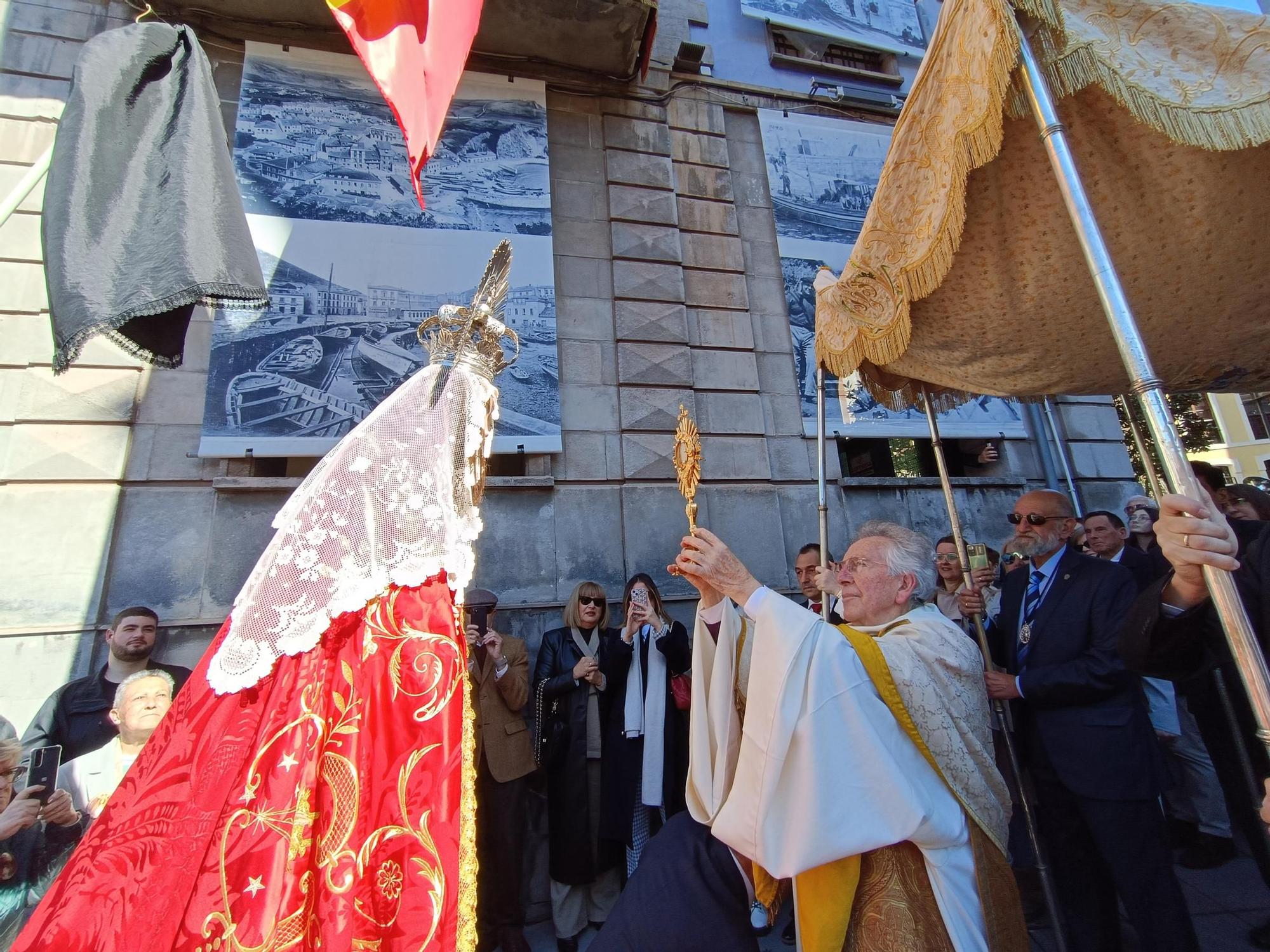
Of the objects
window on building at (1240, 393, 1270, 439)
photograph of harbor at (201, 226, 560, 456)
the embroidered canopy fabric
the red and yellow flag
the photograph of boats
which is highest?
window on building at (1240, 393, 1270, 439)

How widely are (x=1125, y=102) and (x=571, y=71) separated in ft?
20.2

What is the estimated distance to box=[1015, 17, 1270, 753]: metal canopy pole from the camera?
1489 millimetres

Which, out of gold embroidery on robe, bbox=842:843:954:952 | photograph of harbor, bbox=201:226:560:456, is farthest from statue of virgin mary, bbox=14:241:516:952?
photograph of harbor, bbox=201:226:560:456

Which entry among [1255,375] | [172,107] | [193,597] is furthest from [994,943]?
[193,597]

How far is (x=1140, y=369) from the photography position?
1.72m

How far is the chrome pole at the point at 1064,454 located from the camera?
6.68 m

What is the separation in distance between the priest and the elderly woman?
213 centimetres

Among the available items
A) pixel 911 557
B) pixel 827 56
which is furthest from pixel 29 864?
pixel 827 56

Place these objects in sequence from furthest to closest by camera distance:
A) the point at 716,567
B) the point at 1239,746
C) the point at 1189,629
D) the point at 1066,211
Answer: the point at 1239,746 < the point at 1066,211 < the point at 716,567 < the point at 1189,629

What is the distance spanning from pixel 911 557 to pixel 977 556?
1738mm

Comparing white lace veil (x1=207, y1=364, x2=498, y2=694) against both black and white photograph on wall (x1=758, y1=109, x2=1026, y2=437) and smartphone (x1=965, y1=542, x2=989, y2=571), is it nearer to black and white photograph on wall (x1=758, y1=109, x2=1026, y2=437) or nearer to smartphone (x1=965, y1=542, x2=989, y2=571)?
smartphone (x1=965, y1=542, x2=989, y2=571)

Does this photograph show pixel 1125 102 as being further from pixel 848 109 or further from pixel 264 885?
pixel 848 109

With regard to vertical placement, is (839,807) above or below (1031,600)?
below

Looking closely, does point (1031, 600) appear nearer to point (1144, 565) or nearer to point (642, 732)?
point (1144, 565)
